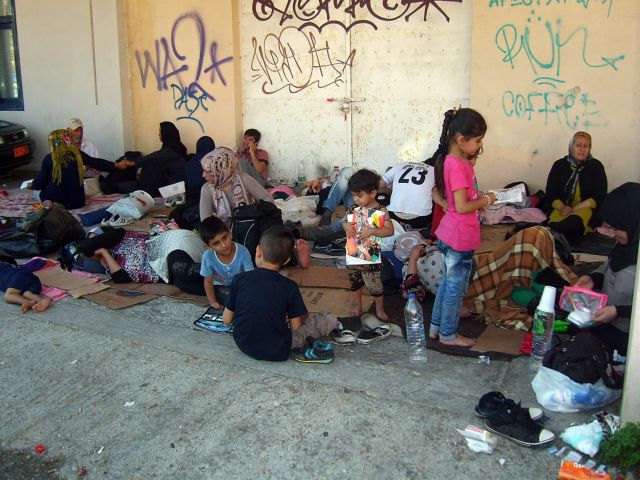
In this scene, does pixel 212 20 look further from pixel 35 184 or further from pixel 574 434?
pixel 574 434

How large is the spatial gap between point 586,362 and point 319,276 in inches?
110

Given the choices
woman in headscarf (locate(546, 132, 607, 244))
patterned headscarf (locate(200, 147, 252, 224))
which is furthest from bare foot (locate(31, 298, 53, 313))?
woman in headscarf (locate(546, 132, 607, 244))

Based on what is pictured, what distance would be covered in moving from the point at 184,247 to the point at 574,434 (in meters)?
3.63

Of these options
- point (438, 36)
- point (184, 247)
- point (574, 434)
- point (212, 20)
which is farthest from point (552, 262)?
point (212, 20)

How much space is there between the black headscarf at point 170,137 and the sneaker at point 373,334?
599 centimetres

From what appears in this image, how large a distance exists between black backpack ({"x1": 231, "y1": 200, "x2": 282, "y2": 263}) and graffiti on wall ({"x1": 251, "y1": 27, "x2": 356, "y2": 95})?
3.82 metres

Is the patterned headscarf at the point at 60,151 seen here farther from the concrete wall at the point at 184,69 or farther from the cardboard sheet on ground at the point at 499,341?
the cardboard sheet on ground at the point at 499,341

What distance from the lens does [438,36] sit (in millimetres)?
8305

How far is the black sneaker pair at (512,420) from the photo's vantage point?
10.5ft

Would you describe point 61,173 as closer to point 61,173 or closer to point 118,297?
point 61,173

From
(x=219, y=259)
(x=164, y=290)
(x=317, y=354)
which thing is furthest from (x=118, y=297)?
(x=317, y=354)

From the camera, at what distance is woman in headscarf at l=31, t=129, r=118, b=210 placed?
8.04 metres

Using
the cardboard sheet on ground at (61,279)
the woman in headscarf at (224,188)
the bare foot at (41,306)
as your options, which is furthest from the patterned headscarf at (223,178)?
the bare foot at (41,306)

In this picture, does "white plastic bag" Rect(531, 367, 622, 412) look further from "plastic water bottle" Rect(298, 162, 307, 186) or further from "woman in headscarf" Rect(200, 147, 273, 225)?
"plastic water bottle" Rect(298, 162, 307, 186)
